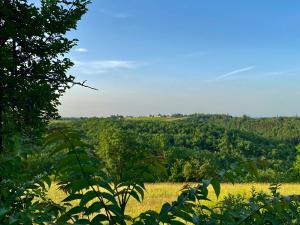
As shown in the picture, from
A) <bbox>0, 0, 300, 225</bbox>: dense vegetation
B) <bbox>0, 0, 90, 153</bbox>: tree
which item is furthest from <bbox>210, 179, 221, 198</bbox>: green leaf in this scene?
<bbox>0, 0, 90, 153</bbox>: tree

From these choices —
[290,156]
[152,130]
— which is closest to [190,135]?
[152,130]

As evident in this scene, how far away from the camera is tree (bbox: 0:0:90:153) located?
857cm

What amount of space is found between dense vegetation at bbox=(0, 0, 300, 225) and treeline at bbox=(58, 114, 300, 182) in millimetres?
17

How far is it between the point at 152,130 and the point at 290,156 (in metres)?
42.8

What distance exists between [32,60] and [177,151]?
6.77 meters

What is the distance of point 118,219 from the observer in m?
2.17

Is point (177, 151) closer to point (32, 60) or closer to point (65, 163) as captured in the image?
point (65, 163)

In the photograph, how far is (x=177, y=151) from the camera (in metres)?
3.40

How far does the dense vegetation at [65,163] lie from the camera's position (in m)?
2.24

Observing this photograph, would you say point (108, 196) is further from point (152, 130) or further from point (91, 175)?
point (152, 130)

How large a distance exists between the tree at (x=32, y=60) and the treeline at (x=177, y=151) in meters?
0.95

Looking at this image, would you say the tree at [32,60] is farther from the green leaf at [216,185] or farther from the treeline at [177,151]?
the green leaf at [216,185]

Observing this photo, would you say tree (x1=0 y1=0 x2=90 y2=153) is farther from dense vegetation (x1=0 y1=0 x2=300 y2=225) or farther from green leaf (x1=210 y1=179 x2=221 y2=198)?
green leaf (x1=210 y1=179 x2=221 y2=198)

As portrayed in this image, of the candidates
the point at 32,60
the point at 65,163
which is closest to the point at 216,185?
the point at 65,163
